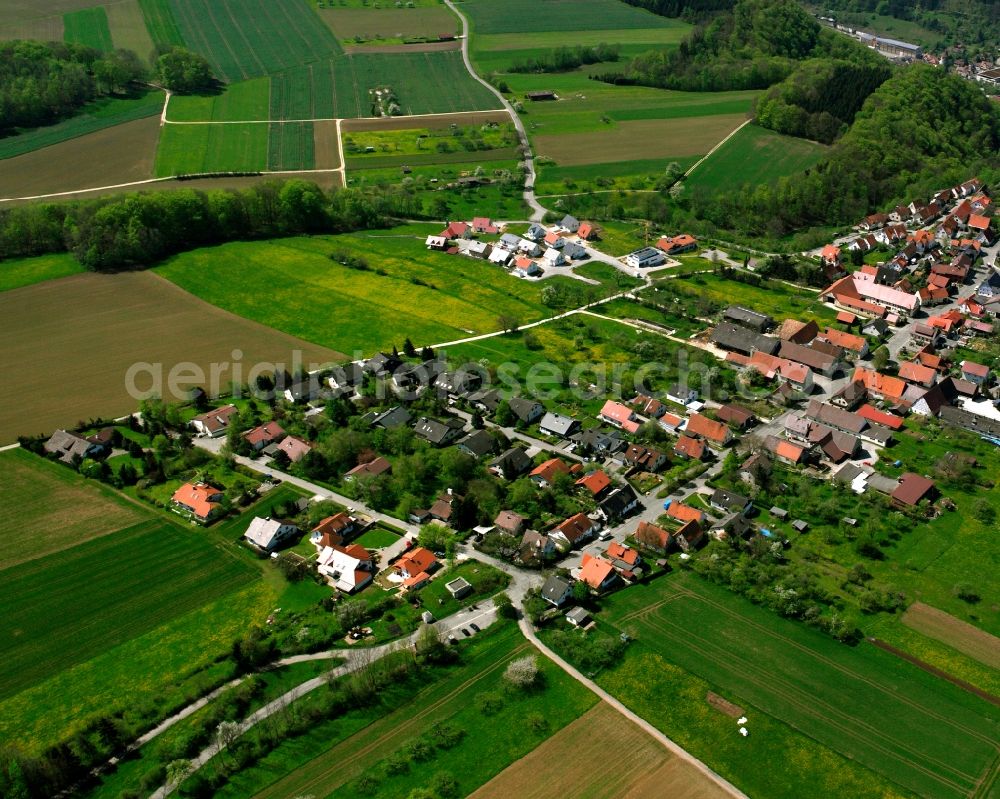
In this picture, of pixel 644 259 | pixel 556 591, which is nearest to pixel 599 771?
pixel 556 591

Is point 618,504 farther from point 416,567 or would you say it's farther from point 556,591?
point 416,567

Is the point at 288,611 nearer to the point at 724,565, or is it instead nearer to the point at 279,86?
the point at 724,565

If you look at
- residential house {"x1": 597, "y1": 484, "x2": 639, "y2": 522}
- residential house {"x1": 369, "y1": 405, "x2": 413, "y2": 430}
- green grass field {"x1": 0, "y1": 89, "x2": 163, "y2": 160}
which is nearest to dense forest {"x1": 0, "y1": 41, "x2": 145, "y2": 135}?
green grass field {"x1": 0, "y1": 89, "x2": 163, "y2": 160}

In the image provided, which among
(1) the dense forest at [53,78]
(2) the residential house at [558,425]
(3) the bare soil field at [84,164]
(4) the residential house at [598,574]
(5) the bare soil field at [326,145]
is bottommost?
(4) the residential house at [598,574]

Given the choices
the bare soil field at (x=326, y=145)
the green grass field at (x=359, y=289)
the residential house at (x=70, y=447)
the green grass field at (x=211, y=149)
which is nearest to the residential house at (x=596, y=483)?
the green grass field at (x=359, y=289)

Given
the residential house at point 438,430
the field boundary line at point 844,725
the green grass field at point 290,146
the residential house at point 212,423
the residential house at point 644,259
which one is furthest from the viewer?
the green grass field at point 290,146

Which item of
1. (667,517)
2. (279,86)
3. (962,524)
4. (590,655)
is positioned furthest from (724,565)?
(279,86)

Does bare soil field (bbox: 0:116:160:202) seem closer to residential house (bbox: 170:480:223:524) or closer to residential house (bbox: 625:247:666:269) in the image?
residential house (bbox: 625:247:666:269)

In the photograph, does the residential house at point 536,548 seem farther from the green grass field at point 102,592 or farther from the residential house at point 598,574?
the green grass field at point 102,592
